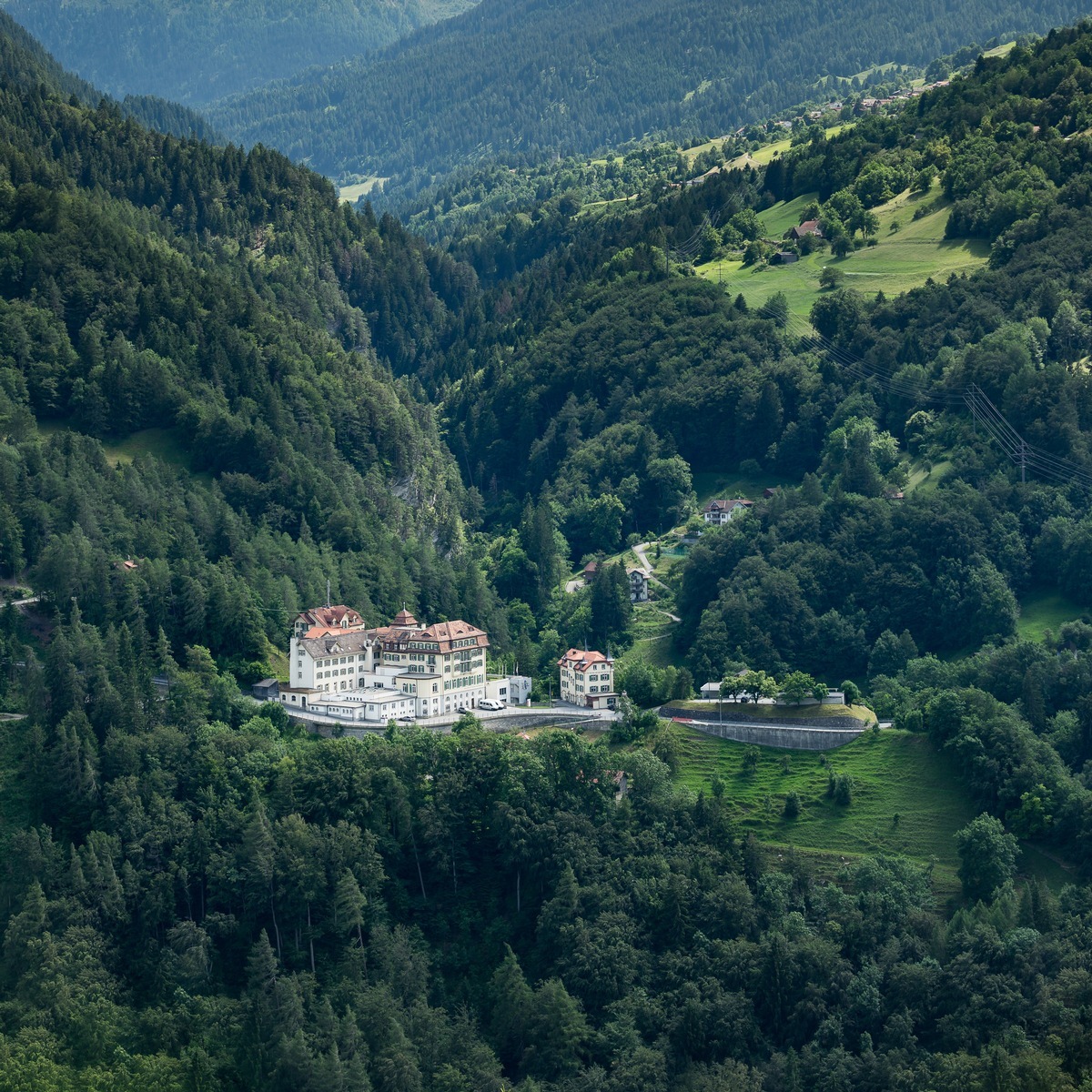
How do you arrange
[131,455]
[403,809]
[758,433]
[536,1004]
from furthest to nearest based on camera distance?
[758,433] < [131,455] < [403,809] < [536,1004]

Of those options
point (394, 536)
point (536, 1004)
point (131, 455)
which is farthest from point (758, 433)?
point (536, 1004)

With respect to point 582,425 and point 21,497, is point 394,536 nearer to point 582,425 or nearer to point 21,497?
point 21,497

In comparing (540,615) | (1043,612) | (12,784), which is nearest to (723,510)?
(540,615)

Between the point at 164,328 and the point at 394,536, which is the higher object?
the point at 164,328

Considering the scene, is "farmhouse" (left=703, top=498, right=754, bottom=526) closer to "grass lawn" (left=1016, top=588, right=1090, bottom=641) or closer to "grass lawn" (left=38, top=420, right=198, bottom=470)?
"grass lawn" (left=1016, top=588, right=1090, bottom=641)

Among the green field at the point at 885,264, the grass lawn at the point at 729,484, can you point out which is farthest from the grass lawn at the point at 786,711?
the green field at the point at 885,264

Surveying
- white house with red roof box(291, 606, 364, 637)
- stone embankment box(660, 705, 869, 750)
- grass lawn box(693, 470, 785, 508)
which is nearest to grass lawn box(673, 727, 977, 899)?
stone embankment box(660, 705, 869, 750)

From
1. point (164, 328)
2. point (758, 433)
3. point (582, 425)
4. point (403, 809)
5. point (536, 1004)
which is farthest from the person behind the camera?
point (582, 425)

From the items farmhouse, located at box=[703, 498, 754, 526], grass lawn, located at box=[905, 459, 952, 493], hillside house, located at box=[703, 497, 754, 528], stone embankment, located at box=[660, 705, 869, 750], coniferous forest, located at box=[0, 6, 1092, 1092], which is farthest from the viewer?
farmhouse, located at box=[703, 498, 754, 526]
